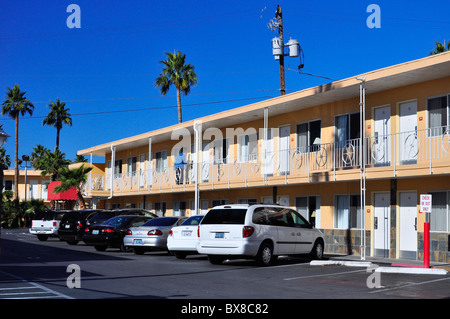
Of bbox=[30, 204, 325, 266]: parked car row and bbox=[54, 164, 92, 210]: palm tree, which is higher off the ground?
bbox=[54, 164, 92, 210]: palm tree

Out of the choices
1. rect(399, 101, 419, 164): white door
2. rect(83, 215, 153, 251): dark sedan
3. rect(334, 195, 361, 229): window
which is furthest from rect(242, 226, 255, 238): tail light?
rect(83, 215, 153, 251): dark sedan

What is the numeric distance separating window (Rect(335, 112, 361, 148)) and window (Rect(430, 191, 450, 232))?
150 inches

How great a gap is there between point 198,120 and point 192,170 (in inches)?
115

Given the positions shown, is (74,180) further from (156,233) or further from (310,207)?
(156,233)

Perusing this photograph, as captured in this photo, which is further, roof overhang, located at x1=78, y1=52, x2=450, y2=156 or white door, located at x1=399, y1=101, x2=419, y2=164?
white door, located at x1=399, y1=101, x2=419, y2=164

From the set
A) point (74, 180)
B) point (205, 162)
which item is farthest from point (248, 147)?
point (74, 180)

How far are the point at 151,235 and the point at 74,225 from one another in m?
7.39

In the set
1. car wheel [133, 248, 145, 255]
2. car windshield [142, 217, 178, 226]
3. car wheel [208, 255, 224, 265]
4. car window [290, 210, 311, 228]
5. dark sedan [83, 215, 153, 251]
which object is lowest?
car wheel [133, 248, 145, 255]

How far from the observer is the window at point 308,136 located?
77.8 ft

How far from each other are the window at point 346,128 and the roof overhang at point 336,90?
726 mm

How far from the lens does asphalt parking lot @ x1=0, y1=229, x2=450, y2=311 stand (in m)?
10.6

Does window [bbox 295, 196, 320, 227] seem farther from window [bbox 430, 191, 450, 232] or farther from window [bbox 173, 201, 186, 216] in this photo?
window [bbox 173, 201, 186, 216]
